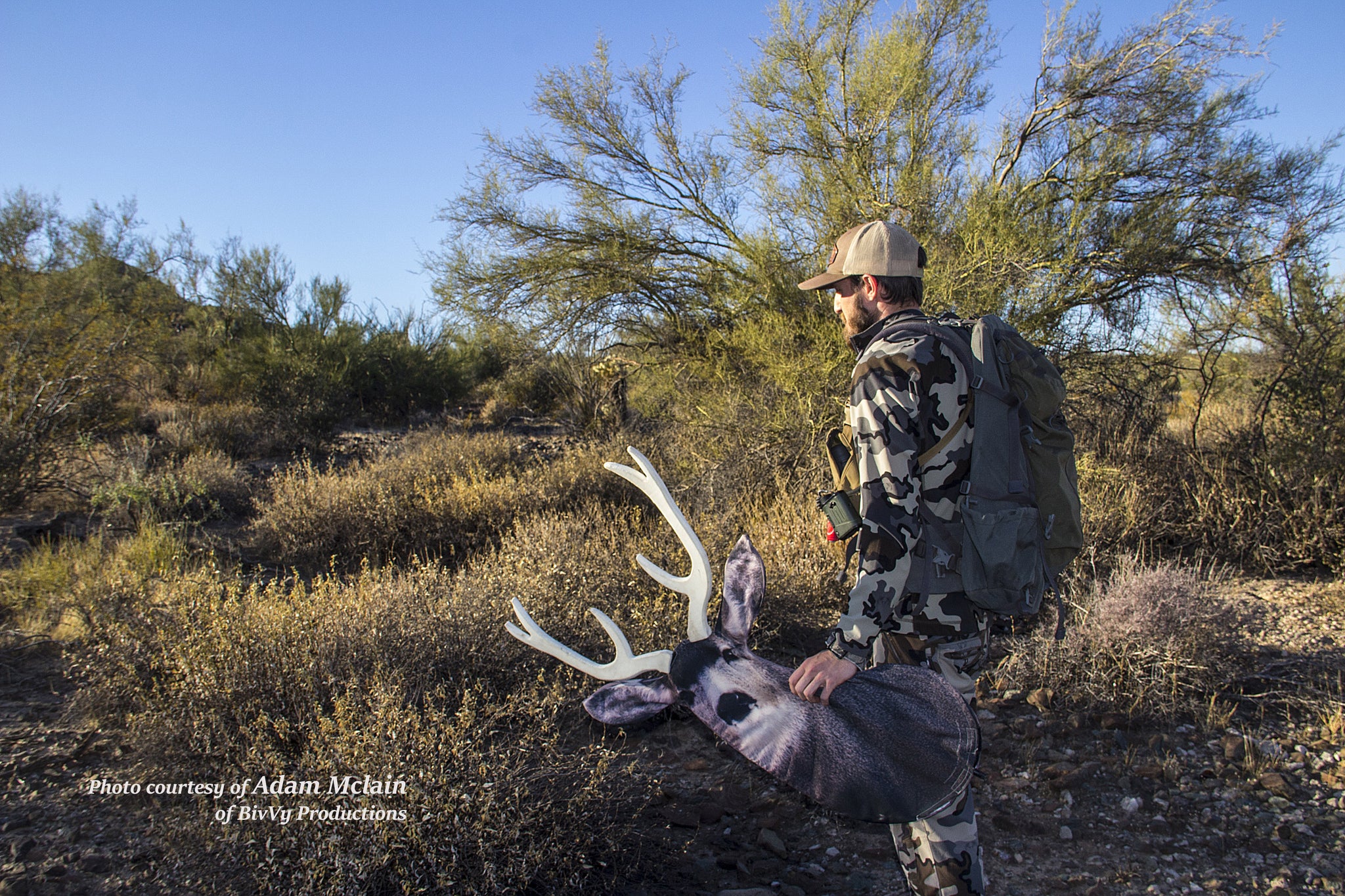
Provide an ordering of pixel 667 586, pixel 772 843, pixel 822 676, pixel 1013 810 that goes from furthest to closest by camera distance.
A: pixel 1013 810, pixel 772 843, pixel 667 586, pixel 822 676

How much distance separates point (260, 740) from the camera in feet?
7.89

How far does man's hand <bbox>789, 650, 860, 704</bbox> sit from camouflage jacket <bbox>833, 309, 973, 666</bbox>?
1.4 inches

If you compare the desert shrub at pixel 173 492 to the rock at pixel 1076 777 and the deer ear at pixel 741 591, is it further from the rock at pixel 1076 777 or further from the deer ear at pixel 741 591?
the rock at pixel 1076 777

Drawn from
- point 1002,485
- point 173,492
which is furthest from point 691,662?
point 173,492

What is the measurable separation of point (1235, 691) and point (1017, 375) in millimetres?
3006

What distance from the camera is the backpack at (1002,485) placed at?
1.77m

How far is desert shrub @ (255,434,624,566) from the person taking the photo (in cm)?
604

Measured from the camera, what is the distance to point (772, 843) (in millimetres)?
2686

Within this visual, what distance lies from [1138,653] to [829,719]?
2.69 meters

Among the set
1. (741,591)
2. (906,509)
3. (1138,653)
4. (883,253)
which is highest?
(883,253)

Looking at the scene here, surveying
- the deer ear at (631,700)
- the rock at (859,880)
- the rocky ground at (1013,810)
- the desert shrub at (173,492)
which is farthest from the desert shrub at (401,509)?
the deer ear at (631,700)

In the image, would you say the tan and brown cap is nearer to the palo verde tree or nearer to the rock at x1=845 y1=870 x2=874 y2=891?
the rock at x1=845 y1=870 x2=874 y2=891

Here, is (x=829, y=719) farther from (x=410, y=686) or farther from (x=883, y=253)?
(x=410, y=686)

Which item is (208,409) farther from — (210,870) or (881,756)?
(881,756)
